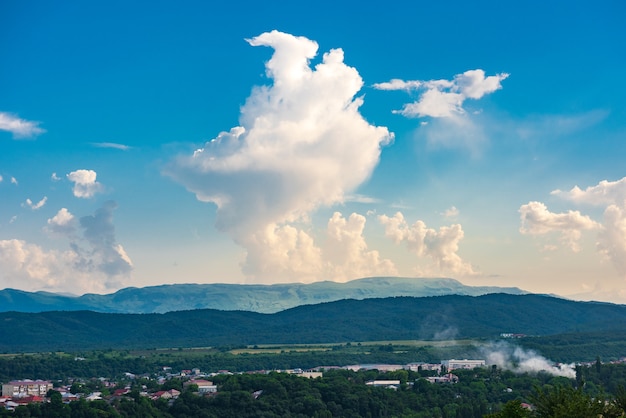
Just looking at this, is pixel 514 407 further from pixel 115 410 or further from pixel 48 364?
pixel 48 364

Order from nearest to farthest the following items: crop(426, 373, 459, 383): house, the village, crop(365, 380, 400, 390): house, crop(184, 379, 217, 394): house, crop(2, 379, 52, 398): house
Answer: the village < crop(184, 379, 217, 394): house < crop(365, 380, 400, 390): house < crop(426, 373, 459, 383): house < crop(2, 379, 52, 398): house

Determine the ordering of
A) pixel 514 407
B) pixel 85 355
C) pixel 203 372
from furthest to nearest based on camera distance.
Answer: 1. pixel 85 355
2. pixel 203 372
3. pixel 514 407

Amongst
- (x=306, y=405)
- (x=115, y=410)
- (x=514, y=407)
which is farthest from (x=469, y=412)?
(x=514, y=407)

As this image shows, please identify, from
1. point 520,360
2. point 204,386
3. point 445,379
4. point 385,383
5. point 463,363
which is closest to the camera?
point 204,386

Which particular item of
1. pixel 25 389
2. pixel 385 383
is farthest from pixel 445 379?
pixel 25 389

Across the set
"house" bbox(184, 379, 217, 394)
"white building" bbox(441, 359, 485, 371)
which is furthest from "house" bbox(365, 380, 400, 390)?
"white building" bbox(441, 359, 485, 371)

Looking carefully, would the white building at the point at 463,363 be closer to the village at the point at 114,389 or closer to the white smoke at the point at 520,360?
Result: the white smoke at the point at 520,360

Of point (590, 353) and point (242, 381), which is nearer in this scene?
point (242, 381)

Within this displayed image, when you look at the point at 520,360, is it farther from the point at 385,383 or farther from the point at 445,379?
the point at 385,383

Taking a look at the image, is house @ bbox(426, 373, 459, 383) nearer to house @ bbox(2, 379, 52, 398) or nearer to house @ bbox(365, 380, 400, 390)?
house @ bbox(365, 380, 400, 390)
